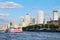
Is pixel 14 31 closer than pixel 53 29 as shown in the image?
A: Yes

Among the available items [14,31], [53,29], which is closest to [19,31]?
[14,31]

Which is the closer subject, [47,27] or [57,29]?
[57,29]

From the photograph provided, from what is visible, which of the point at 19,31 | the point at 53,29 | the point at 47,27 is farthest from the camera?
the point at 47,27

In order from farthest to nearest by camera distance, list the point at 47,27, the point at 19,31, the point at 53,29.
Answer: the point at 47,27, the point at 53,29, the point at 19,31

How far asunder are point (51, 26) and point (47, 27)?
13.3ft

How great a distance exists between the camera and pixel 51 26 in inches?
7500

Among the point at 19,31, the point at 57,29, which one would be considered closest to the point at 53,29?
the point at 57,29

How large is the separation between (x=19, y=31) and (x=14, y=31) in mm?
3085

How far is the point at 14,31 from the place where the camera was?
424 ft

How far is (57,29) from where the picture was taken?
180000mm

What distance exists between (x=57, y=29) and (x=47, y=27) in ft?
48.1

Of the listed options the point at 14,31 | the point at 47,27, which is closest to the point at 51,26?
the point at 47,27

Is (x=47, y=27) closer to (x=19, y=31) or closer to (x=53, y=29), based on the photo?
(x=53, y=29)

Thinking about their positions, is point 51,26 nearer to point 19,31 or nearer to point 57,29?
point 57,29
